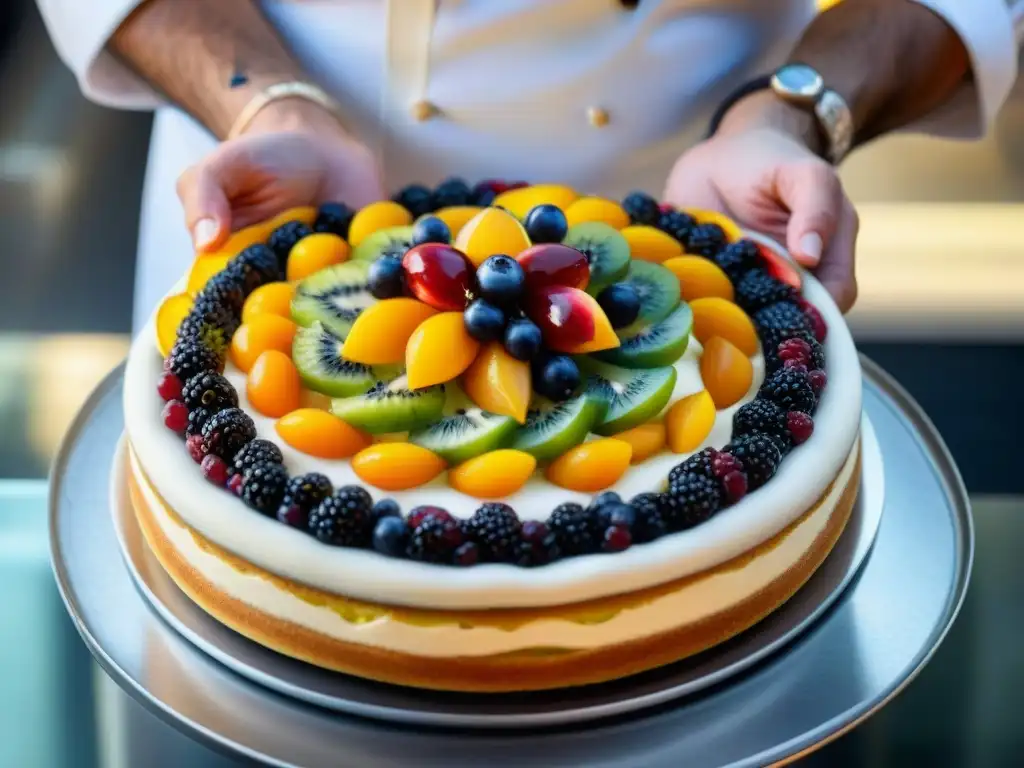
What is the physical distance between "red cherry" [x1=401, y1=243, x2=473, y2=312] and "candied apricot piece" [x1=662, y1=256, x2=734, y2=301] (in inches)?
12.1

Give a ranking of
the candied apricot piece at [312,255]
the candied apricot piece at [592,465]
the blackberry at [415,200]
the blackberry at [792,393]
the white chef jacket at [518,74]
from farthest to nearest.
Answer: the white chef jacket at [518,74] < the blackberry at [415,200] < the candied apricot piece at [312,255] < the blackberry at [792,393] < the candied apricot piece at [592,465]

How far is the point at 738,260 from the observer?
4.96ft

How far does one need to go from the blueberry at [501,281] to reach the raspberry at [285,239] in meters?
0.36

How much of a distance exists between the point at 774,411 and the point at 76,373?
124 cm

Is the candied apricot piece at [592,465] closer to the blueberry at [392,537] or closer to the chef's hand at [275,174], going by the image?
the blueberry at [392,537]

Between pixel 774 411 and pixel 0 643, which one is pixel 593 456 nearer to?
pixel 774 411

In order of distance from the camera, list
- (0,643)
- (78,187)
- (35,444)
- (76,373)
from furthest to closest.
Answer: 1. (78,187)
2. (76,373)
3. (35,444)
4. (0,643)

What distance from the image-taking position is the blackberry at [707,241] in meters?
1.54

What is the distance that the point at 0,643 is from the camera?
1397 millimetres

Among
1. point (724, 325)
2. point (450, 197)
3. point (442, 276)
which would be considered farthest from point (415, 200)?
point (724, 325)

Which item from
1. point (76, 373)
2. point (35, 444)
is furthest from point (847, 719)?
point (76, 373)

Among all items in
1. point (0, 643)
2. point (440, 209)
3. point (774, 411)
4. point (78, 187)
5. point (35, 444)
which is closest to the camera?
point (774, 411)

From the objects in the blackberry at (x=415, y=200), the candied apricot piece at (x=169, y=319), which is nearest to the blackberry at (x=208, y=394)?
the candied apricot piece at (x=169, y=319)

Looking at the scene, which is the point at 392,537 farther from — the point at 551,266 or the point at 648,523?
the point at 551,266
